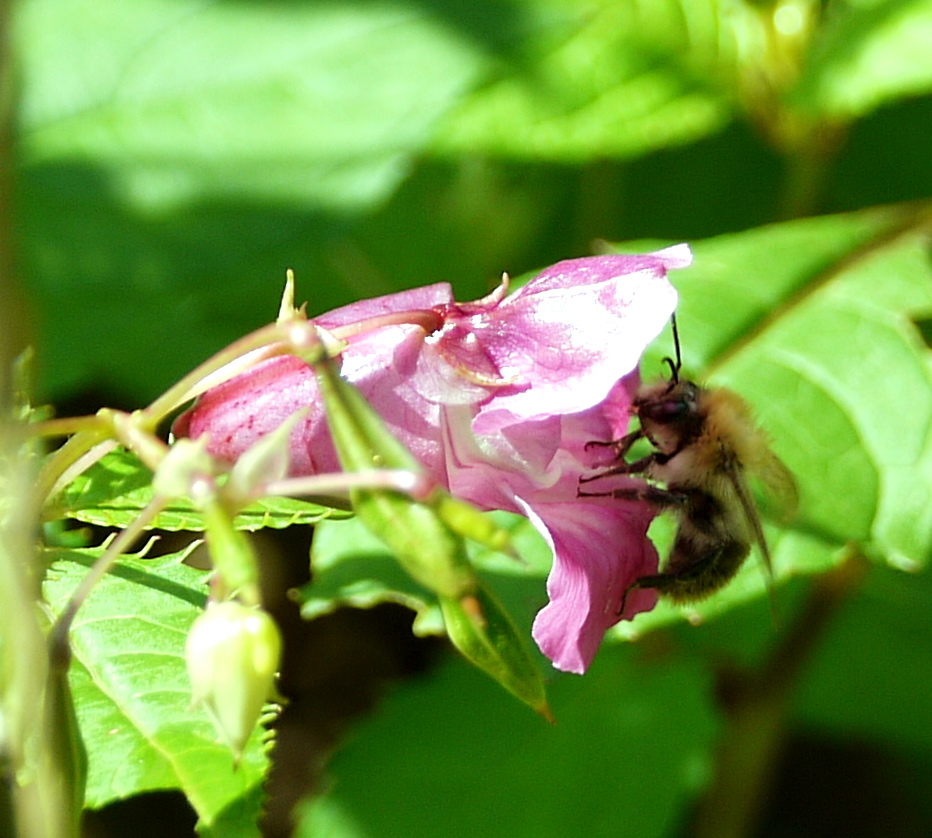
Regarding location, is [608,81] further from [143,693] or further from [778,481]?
[143,693]

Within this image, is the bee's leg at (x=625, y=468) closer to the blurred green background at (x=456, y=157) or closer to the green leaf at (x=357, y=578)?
the green leaf at (x=357, y=578)

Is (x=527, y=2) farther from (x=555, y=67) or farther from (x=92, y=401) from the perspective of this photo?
(x=92, y=401)

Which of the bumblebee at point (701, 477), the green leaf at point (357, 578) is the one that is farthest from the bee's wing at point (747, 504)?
the green leaf at point (357, 578)

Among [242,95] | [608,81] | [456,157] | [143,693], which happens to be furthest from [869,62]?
[143,693]

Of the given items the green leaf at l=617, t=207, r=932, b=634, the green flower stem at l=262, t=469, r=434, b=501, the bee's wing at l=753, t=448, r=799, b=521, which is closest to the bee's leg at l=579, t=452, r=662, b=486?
the bee's wing at l=753, t=448, r=799, b=521

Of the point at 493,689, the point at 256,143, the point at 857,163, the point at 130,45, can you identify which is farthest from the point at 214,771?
the point at 857,163

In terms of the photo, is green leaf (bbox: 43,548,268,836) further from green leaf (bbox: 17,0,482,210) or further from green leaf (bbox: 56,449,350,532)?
green leaf (bbox: 17,0,482,210)
